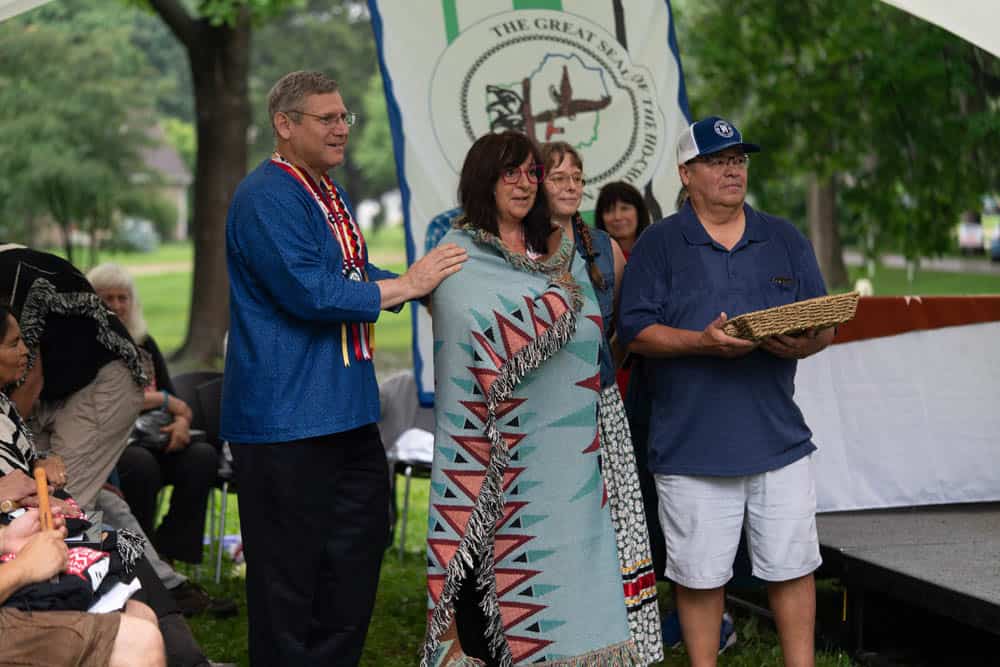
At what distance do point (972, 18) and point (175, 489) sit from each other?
12.7ft

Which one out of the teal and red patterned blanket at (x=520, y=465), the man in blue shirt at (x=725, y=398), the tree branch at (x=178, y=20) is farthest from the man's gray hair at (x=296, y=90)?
the tree branch at (x=178, y=20)

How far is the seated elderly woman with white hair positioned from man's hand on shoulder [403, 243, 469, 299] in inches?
97.8

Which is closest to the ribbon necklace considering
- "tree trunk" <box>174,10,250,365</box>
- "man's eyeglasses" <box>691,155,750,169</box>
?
"man's eyeglasses" <box>691,155,750,169</box>

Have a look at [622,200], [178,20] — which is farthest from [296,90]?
[178,20]

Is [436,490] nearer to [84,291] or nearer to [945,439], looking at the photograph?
[84,291]

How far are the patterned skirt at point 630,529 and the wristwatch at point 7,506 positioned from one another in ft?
5.92

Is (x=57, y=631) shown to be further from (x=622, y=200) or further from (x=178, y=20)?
(x=178, y=20)

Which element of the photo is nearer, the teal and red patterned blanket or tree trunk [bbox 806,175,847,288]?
the teal and red patterned blanket

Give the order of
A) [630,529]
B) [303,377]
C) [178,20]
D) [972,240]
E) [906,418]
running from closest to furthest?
[303,377] → [630,529] → [906,418] → [178,20] → [972,240]

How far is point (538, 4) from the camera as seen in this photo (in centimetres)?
594

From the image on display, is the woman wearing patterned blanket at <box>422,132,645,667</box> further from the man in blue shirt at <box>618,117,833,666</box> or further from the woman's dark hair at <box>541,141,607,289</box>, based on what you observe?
the woman's dark hair at <box>541,141,607,289</box>

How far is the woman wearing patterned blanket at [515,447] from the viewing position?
382cm

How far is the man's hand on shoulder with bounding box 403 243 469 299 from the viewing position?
12.1ft

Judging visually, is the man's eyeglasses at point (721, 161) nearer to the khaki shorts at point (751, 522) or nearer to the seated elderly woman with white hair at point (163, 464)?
the khaki shorts at point (751, 522)
